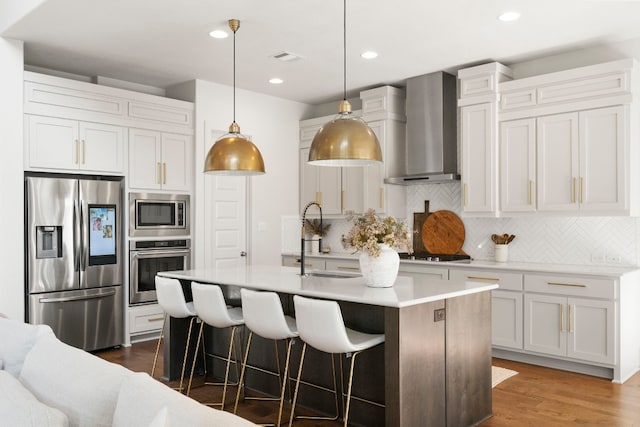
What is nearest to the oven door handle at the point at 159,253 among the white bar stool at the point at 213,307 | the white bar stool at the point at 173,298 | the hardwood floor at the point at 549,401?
the hardwood floor at the point at 549,401

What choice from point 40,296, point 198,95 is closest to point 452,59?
point 198,95

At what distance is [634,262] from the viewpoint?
4504mm

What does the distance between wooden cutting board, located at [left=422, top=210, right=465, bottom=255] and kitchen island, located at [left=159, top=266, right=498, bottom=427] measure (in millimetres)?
2170

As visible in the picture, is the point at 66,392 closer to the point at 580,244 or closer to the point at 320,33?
the point at 320,33

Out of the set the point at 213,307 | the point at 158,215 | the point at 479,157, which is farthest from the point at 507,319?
the point at 158,215

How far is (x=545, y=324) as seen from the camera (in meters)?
4.48

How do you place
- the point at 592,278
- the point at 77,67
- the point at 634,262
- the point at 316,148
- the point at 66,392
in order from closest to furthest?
the point at 66,392
the point at 316,148
the point at 592,278
the point at 634,262
the point at 77,67

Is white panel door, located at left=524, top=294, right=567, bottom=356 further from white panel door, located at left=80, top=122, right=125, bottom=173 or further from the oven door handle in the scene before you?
white panel door, located at left=80, top=122, right=125, bottom=173

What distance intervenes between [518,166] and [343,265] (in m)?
2.12

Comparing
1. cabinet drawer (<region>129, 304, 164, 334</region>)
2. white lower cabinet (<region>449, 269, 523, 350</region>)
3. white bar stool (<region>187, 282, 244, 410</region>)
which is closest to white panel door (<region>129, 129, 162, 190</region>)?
cabinet drawer (<region>129, 304, 164, 334</region>)

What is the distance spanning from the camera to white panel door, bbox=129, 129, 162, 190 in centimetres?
525

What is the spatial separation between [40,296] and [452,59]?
4.25 meters

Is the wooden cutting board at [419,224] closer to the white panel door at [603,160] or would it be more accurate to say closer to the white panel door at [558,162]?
the white panel door at [558,162]

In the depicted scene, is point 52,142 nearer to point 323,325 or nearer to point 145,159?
point 145,159
